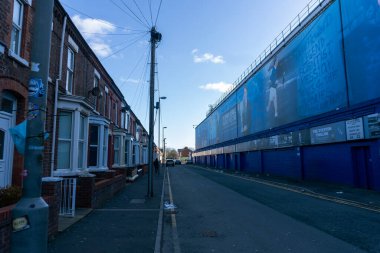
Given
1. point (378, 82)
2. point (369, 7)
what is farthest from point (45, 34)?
point (369, 7)

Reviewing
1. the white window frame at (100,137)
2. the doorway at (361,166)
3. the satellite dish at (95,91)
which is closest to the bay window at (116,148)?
the white window frame at (100,137)

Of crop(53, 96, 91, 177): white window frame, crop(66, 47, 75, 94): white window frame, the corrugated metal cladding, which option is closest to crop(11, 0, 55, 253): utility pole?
crop(53, 96, 91, 177): white window frame

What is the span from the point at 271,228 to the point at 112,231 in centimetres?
407

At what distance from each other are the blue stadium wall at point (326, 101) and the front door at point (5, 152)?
17776mm

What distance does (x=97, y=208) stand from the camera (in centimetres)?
1209

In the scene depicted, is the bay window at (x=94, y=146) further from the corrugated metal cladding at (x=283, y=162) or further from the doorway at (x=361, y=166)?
the corrugated metal cladding at (x=283, y=162)

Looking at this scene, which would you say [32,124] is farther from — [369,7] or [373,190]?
[369,7]

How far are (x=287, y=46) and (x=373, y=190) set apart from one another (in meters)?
15.9

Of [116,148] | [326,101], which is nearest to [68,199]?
[116,148]

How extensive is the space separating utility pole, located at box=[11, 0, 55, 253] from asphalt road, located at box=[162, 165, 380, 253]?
4014 mm

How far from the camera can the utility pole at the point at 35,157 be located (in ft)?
11.6

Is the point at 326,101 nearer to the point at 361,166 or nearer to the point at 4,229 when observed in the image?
the point at 361,166

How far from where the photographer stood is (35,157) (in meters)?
3.80

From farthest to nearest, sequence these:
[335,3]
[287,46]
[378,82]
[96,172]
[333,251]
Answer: [287,46]
[335,3]
[378,82]
[96,172]
[333,251]
